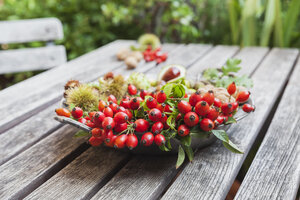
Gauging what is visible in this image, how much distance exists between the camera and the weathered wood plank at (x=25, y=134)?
92 centimetres

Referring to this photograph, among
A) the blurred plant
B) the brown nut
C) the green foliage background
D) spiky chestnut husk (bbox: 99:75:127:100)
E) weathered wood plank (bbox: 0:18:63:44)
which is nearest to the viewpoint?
spiky chestnut husk (bbox: 99:75:127:100)

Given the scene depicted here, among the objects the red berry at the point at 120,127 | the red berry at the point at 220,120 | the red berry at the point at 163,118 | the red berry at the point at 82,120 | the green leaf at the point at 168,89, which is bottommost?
the red berry at the point at 220,120

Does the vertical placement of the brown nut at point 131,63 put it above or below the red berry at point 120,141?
below

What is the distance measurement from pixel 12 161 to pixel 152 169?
39cm

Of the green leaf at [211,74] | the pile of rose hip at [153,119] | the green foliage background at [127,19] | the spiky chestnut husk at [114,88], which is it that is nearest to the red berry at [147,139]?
the pile of rose hip at [153,119]

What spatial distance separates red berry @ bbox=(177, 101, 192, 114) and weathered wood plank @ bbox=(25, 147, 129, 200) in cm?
23

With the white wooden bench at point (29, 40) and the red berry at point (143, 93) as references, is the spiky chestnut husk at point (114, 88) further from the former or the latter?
the white wooden bench at point (29, 40)

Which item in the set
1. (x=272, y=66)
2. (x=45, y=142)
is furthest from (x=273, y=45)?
(x=45, y=142)

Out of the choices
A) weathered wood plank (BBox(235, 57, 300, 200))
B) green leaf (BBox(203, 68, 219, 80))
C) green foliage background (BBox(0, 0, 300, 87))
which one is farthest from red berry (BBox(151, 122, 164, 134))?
green foliage background (BBox(0, 0, 300, 87))

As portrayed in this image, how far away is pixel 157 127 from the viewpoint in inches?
28.6

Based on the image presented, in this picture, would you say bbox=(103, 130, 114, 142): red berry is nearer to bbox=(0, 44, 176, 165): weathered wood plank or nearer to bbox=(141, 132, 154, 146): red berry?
bbox=(141, 132, 154, 146): red berry

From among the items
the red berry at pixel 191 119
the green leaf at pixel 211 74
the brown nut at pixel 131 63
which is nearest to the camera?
the red berry at pixel 191 119

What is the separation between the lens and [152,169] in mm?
803

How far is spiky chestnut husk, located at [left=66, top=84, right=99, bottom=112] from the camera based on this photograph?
35.8 inches
